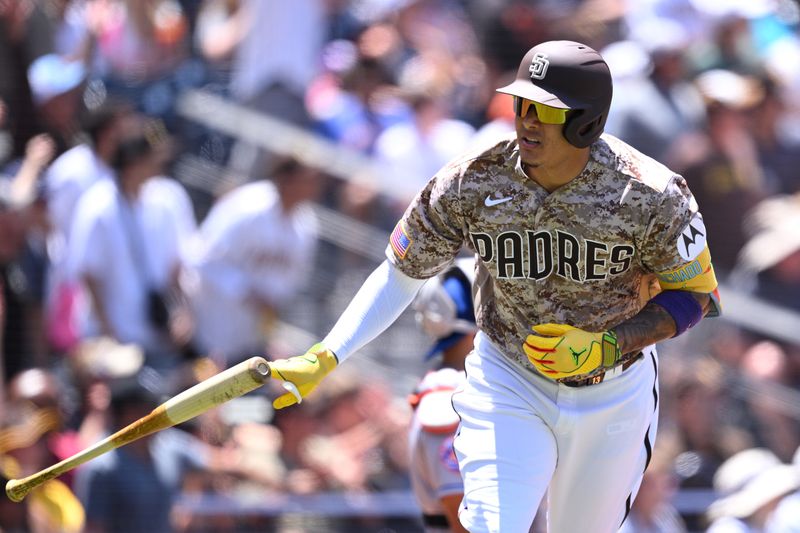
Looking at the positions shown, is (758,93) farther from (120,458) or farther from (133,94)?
(120,458)

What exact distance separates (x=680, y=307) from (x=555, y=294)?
1.17 feet

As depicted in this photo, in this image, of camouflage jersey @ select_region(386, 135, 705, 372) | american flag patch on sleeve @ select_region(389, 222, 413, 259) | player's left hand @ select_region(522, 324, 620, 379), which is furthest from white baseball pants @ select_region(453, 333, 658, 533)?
american flag patch on sleeve @ select_region(389, 222, 413, 259)

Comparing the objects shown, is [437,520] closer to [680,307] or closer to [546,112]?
[680,307]

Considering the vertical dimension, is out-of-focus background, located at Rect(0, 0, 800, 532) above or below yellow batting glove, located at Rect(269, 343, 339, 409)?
below

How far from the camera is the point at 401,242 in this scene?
401 cm

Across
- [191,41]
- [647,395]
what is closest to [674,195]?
[647,395]

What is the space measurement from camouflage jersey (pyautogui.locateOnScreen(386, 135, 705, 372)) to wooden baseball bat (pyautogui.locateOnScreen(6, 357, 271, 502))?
1.91ft

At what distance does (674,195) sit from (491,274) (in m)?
0.58

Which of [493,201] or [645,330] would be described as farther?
[493,201]

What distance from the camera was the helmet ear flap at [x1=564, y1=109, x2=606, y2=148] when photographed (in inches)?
145

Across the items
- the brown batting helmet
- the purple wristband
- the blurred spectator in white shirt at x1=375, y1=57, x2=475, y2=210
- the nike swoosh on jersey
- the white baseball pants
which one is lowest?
the blurred spectator in white shirt at x1=375, y1=57, x2=475, y2=210

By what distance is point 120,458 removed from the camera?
6598mm

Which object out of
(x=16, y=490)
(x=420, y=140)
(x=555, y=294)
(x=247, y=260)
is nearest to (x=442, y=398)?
(x=555, y=294)

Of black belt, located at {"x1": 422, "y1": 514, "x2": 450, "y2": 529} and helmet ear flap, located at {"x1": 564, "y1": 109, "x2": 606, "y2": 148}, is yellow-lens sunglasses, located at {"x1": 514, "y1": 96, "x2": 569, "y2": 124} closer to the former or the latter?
helmet ear flap, located at {"x1": 564, "y1": 109, "x2": 606, "y2": 148}
